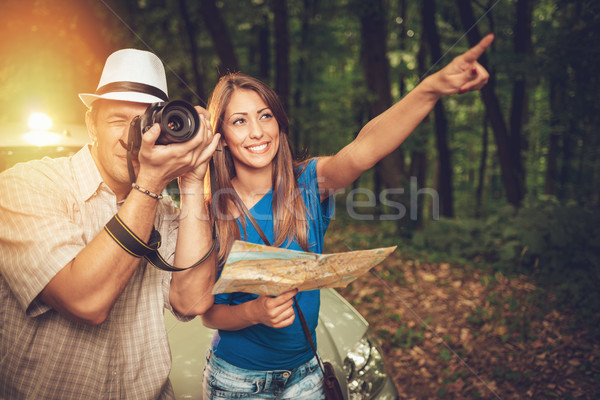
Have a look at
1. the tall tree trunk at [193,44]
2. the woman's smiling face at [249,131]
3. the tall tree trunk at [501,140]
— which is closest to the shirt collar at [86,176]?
the woman's smiling face at [249,131]

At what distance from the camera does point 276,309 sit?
4.56 feet

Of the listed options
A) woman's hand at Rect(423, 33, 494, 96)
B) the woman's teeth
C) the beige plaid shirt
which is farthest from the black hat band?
woman's hand at Rect(423, 33, 494, 96)

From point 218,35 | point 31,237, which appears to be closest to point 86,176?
point 31,237

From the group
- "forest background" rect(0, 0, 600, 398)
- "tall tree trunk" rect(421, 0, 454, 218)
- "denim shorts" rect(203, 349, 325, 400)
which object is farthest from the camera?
"tall tree trunk" rect(421, 0, 454, 218)

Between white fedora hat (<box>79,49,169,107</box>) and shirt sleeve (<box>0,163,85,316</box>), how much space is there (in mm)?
447

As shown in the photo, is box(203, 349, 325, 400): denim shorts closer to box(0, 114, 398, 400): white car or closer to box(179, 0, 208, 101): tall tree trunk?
box(0, 114, 398, 400): white car

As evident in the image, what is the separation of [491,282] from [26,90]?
6.61 metres

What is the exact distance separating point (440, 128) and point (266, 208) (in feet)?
28.1

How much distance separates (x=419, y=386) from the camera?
344cm

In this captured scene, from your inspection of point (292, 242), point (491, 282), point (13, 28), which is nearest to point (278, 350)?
point (292, 242)

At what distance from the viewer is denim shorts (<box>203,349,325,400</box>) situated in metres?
1.62

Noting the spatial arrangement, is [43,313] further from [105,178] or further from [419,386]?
[419,386]

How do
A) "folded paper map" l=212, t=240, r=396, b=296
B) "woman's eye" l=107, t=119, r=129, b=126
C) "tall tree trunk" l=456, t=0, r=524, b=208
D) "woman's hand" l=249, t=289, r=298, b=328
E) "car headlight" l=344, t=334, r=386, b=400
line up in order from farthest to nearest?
"tall tree trunk" l=456, t=0, r=524, b=208
"car headlight" l=344, t=334, r=386, b=400
"woman's eye" l=107, t=119, r=129, b=126
"woman's hand" l=249, t=289, r=298, b=328
"folded paper map" l=212, t=240, r=396, b=296

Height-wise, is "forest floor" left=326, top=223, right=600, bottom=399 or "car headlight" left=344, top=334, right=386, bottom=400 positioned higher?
"car headlight" left=344, top=334, right=386, bottom=400
